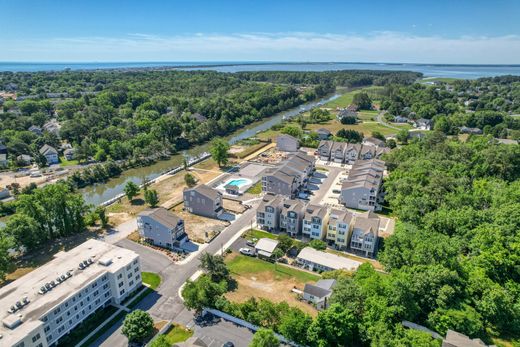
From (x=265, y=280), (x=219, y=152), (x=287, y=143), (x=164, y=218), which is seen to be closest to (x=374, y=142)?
(x=287, y=143)

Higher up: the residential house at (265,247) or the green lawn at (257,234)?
the residential house at (265,247)

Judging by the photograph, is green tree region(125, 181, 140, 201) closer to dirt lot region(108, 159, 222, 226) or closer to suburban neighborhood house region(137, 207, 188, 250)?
dirt lot region(108, 159, 222, 226)

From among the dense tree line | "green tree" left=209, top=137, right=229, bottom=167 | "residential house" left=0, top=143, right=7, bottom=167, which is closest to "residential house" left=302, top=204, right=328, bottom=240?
"green tree" left=209, top=137, right=229, bottom=167

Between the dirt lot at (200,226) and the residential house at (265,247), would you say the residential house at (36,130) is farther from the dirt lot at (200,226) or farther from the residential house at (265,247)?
the residential house at (265,247)

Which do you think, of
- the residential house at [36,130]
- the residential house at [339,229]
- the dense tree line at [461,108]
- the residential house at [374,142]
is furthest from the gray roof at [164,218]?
the dense tree line at [461,108]

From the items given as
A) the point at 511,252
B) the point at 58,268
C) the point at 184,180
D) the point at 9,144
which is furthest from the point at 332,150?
the point at 9,144

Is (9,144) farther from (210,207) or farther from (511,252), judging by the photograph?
(511,252)

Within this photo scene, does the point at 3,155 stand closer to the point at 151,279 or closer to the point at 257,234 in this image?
the point at 151,279
